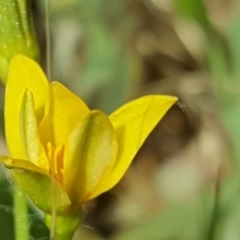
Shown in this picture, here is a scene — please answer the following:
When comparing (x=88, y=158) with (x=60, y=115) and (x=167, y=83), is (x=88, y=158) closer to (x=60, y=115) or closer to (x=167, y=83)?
(x=60, y=115)

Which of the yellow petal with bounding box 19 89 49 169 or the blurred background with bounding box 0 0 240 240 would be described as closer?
the yellow petal with bounding box 19 89 49 169

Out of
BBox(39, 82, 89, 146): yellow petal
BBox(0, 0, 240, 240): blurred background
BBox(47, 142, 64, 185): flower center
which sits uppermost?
BBox(39, 82, 89, 146): yellow petal

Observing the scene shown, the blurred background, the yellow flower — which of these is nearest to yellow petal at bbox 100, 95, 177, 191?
the yellow flower

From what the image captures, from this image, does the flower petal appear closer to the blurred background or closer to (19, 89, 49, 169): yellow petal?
(19, 89, 49, 169): yellow petal

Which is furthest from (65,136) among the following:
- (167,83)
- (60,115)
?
(167,83)

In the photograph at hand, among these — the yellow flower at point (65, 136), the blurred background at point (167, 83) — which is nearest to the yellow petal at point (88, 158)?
the yellow flower at point (65, 136)

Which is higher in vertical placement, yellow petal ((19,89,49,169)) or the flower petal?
yellow petal ((19,89,49,169))

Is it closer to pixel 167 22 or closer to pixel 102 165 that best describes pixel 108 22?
pixel 167 22

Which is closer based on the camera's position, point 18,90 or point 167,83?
point 18,90
